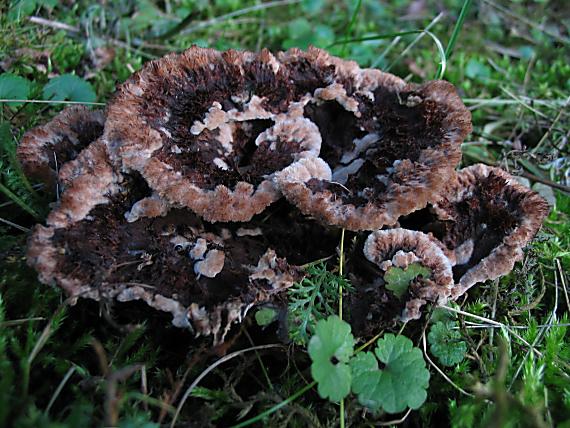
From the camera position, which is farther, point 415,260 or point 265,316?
point 415,260

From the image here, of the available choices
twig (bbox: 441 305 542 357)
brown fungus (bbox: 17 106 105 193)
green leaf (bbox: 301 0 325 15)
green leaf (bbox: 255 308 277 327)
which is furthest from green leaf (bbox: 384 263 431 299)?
green leaf (bbox: 301 0 325 15)

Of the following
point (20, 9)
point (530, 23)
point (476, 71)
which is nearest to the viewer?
point (20, 9)

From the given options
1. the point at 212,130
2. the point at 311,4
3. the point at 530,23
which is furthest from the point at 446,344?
the point at 530,23

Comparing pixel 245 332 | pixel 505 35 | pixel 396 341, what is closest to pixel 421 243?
pixel 396 341

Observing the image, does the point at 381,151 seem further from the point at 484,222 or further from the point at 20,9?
the point at 20,9

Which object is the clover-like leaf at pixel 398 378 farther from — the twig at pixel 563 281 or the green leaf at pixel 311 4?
the green leaf at pixel 311 4

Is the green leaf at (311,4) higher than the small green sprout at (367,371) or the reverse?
higher

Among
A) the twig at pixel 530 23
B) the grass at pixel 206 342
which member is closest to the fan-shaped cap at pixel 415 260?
the grass at pixel 206 342
